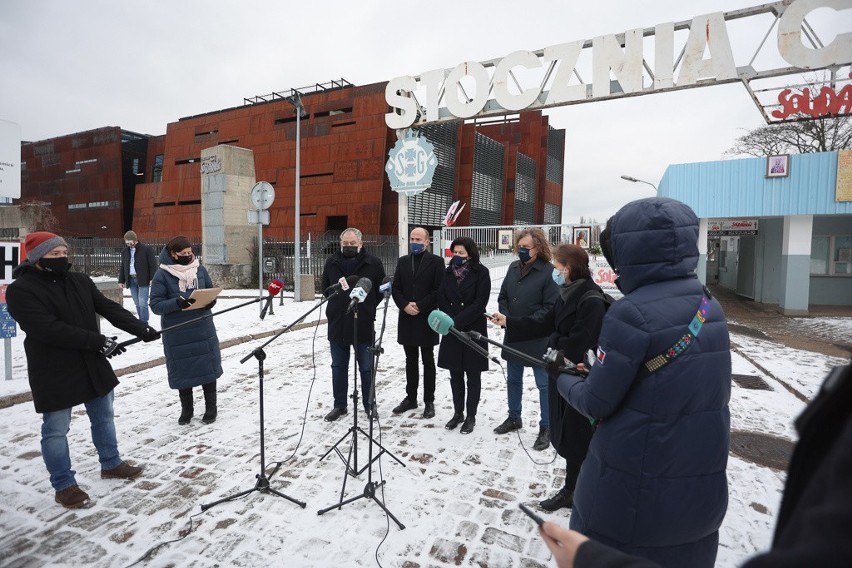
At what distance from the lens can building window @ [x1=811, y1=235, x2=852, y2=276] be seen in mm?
14828

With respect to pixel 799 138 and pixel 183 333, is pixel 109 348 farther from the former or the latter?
pixel 799 138

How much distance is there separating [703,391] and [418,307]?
347 cm

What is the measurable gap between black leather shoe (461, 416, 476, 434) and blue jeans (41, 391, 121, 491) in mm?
3121

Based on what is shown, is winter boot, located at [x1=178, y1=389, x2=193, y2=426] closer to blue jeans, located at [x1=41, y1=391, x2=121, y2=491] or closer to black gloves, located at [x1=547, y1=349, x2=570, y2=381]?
blue jeans, located at [x1=41, y1=391, x2=121, y2=491]

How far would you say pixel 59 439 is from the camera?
3410 millimetres

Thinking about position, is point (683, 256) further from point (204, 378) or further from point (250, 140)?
point (250, 140)

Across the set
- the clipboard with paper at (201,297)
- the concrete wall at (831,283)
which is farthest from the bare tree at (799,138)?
the clipboard with paper at (201,297)

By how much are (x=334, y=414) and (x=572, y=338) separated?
299 cm

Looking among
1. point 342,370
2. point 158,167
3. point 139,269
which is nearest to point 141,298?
point 139,269

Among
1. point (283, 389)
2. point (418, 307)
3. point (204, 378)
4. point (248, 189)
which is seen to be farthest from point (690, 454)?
point (248, 189)

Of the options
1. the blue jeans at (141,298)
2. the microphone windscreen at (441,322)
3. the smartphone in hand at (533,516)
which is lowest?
the blue jeans at (141,298)

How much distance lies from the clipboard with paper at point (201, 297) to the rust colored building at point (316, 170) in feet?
68.2

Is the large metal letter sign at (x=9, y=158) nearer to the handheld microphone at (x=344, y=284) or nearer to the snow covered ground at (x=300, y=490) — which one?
the snow covered ground at (x=300, y=490)

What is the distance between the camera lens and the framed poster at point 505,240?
46.2 feet
